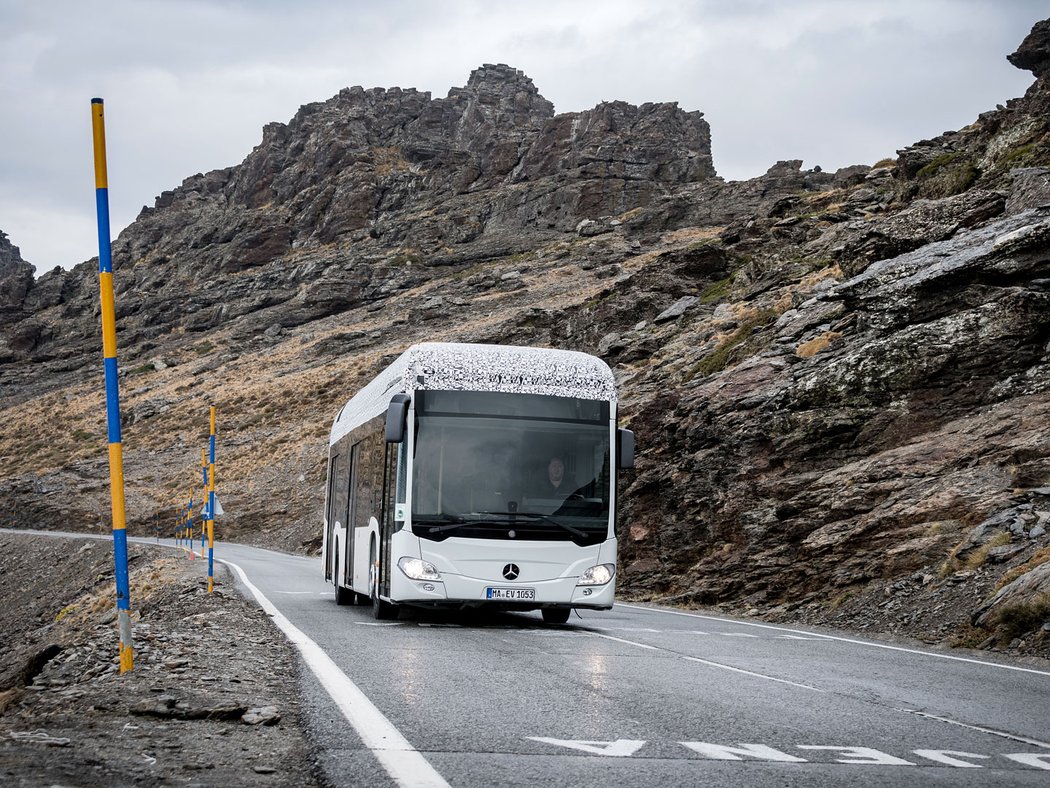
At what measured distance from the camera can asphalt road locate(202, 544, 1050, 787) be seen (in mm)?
5414

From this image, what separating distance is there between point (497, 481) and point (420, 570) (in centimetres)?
140

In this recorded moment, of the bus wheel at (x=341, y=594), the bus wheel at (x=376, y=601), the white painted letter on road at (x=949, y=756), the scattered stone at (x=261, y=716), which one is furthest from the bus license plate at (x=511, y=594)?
the white painted letter on road at (x=949, y=756)

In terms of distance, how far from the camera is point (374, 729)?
247 inches

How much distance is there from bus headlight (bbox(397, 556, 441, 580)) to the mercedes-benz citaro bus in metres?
0.01

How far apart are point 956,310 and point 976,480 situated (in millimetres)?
5946

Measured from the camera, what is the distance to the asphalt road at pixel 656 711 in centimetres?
541

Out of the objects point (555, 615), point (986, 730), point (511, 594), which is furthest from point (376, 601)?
point (986, 730)

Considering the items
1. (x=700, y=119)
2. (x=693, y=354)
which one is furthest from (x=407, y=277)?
(x=693, y=354)

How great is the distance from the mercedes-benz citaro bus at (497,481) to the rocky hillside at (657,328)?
15.4 feet

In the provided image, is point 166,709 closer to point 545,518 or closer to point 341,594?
point 545,518

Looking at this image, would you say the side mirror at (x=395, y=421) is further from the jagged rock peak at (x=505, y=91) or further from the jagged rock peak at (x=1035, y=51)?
the jagged rock peak at (x=505, y=91)

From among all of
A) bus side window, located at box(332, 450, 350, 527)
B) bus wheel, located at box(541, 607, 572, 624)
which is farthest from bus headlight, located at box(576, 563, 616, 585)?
bus side window, located at box(332, 450, 350, 527)

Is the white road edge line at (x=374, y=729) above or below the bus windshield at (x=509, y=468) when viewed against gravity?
below

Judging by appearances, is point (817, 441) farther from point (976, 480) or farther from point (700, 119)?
point (700, 119)
